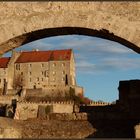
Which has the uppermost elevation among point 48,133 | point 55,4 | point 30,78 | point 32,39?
point 30,78

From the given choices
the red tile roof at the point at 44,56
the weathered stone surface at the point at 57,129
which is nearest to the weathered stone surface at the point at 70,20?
the weathered stone surface at the point at 57,129

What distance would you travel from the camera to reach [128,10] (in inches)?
265

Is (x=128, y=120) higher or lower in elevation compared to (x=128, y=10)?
lower

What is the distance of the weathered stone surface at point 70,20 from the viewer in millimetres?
6602

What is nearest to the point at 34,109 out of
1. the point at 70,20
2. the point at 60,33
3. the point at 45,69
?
the point at 60,33

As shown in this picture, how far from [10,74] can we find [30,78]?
3996 millimetres

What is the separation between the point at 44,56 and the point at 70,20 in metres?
67.6

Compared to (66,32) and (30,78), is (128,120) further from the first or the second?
(30,78)

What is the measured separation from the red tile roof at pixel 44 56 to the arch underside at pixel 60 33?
210ft

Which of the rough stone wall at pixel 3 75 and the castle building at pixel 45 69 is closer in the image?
the castle building at pixel 45 69

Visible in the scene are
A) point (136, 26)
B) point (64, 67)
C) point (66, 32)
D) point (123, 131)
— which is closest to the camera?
point (136, 26)

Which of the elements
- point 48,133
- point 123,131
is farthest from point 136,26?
point 48,133

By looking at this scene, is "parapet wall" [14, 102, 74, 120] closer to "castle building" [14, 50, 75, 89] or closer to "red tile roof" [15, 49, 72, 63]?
"castle building" [14, 50, 75, 89]

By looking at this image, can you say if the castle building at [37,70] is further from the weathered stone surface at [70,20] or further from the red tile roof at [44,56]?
the weathered stone surface at [70,20]
